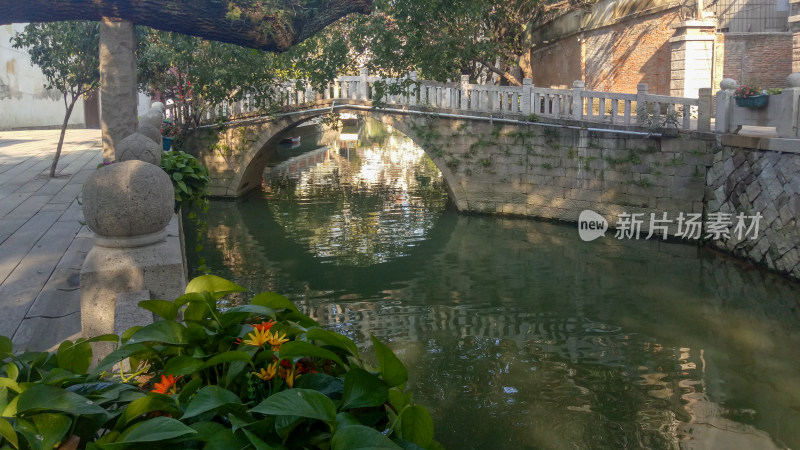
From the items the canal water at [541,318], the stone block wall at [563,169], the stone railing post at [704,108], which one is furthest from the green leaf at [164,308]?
the stone block wall at [563,169]

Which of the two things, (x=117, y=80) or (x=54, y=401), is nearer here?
(x=54, y=401)

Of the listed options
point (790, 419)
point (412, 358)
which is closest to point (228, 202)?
point (412, 358)

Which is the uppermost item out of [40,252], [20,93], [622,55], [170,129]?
[622,55]

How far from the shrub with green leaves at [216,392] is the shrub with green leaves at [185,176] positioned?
3889mm

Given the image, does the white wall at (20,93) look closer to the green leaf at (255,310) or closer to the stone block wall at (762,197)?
the stone block wall at (762,197)

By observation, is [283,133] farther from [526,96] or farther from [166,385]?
[166,385]

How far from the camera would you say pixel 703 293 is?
865 cm

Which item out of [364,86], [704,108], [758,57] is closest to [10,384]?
[704,108]

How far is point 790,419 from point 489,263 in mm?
5134

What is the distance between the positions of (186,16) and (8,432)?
3305 mm

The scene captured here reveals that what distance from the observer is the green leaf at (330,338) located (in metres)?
1.84

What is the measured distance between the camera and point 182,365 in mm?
1813

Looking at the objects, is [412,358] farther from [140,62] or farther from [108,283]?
[140,62]

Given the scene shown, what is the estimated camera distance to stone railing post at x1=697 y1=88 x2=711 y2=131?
10.3 m
